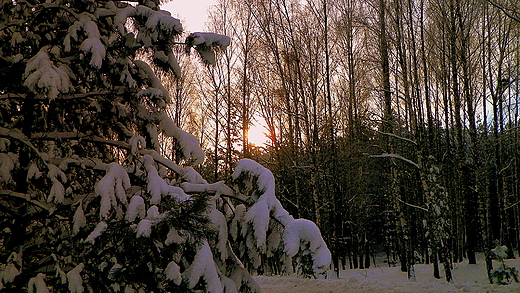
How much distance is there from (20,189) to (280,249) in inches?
110

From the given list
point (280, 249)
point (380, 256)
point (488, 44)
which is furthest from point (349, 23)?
point (380, 256)

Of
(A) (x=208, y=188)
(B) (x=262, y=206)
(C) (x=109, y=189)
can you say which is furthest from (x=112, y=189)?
(B) (x=262, y=206)

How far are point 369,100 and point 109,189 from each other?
782 inches

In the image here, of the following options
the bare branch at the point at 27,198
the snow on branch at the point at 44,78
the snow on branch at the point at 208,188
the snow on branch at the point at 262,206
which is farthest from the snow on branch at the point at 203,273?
the snow on branch at the point at 44,78

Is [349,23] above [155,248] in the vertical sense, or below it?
above

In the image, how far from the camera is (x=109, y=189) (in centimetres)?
332

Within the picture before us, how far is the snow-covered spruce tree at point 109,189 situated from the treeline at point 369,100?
8.18 meters

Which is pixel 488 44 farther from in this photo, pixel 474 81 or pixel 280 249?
pixel 280 249

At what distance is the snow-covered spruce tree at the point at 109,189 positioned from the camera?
3.09 m

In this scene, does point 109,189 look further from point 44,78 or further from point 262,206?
point 262,206

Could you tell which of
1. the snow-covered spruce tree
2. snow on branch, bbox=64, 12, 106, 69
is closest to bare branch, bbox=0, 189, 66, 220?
A: the snow-covered spruce tree

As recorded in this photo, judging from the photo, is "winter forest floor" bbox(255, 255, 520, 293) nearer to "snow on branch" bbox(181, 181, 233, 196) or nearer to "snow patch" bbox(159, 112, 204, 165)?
"snow patch" bbox(159, 112, 204, 165)

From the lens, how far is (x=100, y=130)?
4848mm

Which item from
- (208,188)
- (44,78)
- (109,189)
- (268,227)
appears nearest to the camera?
(44,78)
